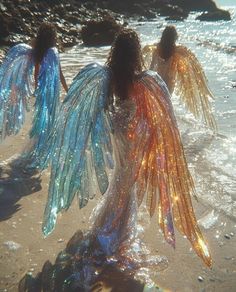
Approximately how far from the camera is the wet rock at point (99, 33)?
22.8m

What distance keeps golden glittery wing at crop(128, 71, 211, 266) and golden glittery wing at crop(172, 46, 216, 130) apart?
168 inches

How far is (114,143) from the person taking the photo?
13.6 feet

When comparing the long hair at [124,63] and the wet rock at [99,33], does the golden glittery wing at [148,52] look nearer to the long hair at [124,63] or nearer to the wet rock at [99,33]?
the long hair at [124,63]

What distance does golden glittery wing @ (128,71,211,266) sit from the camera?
383 centimetres

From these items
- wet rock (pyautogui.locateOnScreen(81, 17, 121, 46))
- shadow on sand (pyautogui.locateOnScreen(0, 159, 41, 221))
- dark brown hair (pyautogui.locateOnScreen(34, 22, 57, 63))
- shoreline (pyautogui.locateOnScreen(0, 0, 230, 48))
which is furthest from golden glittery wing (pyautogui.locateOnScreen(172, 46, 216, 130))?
wet rock (pyautogui.locateOnScreen(81, 17, 121, 46))

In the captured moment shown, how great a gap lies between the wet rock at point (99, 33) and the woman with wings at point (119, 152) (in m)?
18.9

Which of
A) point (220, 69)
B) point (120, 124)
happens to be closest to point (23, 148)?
point (120, 124)

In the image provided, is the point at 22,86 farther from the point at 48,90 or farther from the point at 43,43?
the point at 43,43

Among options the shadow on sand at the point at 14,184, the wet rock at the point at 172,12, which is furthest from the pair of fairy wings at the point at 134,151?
the wet rock at the point at 172,12

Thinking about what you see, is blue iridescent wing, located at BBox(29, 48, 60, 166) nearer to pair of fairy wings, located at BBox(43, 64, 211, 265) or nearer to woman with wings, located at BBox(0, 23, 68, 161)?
woman with wings, located at BBox(0, 23, 68, 161)

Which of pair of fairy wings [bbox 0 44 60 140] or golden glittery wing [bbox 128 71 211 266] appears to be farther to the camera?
pair of fairy wings [bbox 0 44 60 140]

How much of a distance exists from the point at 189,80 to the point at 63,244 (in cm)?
463

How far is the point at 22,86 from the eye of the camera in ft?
19.8

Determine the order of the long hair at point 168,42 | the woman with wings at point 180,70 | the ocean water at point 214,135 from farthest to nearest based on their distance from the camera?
the woman with wings at point 180,70, the long hair at point 168,42, the ocean water at point 214,135
